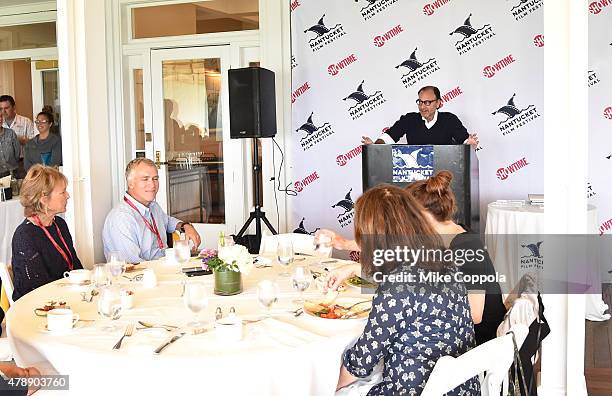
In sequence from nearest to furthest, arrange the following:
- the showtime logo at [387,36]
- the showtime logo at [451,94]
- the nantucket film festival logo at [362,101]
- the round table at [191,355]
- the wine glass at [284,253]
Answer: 1. the round table at [191,355]
2. the wine glass at [284,253]
3. the showtime logo at [451,94]
4. the showtime logo at [387,36]
5. the nantucket film festival logo at [362,101]

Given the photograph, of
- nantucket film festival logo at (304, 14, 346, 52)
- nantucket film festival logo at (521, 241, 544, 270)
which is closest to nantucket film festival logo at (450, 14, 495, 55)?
nantucket film festival logo at (304, 14, 346, 52)

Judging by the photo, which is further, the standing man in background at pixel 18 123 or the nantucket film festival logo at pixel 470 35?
the standing man in background at pixel 18 123

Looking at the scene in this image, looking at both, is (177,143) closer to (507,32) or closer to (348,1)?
(348,1)

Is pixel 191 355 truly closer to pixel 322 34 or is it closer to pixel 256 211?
pixel 256 211

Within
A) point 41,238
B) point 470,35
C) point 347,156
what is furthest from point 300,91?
point 41,238

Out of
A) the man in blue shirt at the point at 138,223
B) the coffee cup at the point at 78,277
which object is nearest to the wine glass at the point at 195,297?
the coffee cup at the point at 78,277

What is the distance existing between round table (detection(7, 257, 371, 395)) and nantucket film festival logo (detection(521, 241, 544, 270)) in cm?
324

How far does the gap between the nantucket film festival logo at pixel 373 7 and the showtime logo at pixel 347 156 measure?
1327 mm

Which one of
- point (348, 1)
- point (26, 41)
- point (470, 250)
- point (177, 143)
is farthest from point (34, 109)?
point (470, 250)

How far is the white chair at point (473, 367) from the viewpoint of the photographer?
2025 mm

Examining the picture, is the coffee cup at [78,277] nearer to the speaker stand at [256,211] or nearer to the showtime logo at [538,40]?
the speaker stand at [256,211]

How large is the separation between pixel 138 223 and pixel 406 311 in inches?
92.1

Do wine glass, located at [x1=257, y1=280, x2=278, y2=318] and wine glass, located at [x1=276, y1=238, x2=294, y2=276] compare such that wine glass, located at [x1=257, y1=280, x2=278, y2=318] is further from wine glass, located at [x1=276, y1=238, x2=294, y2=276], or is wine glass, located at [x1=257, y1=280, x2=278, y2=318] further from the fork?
wine glass, located at [x1=276, y1=238, x2=294, y2=276]

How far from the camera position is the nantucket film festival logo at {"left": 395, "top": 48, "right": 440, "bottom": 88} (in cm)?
684
